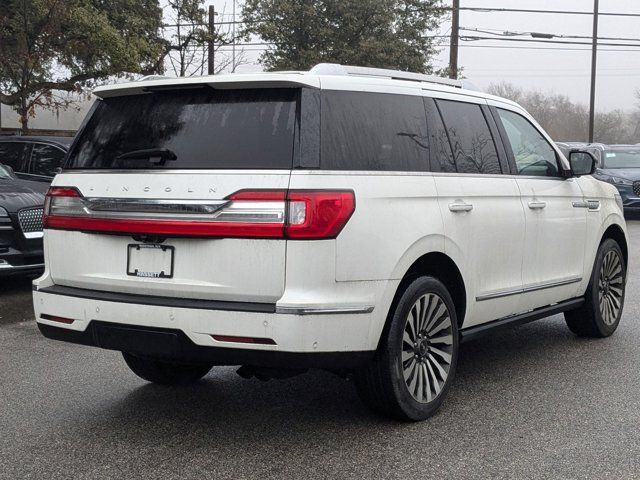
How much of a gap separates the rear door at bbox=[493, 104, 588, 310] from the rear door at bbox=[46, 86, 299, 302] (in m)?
2.19

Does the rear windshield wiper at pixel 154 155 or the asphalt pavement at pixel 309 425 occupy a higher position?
the rear windshield wiper at pixel 154 155

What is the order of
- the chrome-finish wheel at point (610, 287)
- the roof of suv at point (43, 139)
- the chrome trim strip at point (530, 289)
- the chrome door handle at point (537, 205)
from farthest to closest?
the roof of suv at point (43, 139), the chrome-finish wheel at point (610, 287), the chrome door handle at point (537, 205), the chrome trim strip at point (530, 289)

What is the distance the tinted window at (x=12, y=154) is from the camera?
12.0m

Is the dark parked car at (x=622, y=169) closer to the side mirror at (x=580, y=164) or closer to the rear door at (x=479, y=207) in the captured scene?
the side mirror at (x=580, y=164)

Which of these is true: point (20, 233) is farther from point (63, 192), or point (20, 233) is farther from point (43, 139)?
point (63, 192)

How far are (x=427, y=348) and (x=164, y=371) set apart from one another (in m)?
1.68

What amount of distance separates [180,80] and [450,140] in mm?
1644

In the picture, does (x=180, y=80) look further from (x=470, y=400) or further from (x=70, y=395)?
(x=470, y=400)

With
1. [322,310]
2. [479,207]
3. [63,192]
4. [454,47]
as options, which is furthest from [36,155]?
[454,47]

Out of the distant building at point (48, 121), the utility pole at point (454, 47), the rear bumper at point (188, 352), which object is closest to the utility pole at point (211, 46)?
the distant building at point (48, 121)

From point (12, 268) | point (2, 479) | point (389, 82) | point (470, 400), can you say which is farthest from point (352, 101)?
point (12, 268)

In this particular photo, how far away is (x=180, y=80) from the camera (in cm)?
435

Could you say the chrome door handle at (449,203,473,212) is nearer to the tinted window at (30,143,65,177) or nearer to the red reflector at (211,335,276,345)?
the red reflector at (211,335,276,345)

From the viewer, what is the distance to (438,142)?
16.0ft
